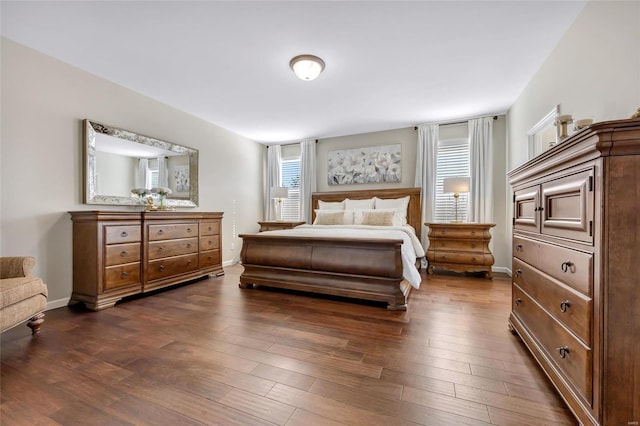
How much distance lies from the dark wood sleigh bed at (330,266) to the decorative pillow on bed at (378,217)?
1.24m

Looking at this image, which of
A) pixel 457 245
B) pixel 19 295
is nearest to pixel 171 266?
pixel 19 295

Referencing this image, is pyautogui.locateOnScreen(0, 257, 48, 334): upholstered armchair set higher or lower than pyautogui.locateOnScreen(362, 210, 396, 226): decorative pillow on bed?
lower

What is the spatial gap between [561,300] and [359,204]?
359cm

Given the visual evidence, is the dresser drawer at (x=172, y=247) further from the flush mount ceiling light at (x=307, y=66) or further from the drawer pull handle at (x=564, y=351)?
the drawer pull handle at (x=564, y=351)

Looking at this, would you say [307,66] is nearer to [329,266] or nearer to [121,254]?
[329,266]

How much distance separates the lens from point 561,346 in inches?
51.4

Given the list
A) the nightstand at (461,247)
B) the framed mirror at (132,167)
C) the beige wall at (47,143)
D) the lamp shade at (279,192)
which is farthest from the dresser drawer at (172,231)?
the nightstand at (461,247)

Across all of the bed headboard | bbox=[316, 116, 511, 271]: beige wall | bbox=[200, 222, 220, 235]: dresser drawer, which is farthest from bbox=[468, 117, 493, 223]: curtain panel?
bbox=[200, 222, 220, 235]: dresser drawer

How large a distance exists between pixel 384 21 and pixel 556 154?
5.55 feet

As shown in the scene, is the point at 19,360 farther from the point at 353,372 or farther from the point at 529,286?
the point at 529,286

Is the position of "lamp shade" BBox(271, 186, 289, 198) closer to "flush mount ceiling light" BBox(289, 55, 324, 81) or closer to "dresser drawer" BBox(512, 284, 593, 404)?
"flush mount ceiling light" BBox(289, 55, 324, 81)

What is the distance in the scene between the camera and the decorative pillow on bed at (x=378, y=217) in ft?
13.6

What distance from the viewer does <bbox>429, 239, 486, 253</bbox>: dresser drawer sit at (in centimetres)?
397

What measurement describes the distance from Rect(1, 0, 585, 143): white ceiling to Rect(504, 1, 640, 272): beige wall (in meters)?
0.16
